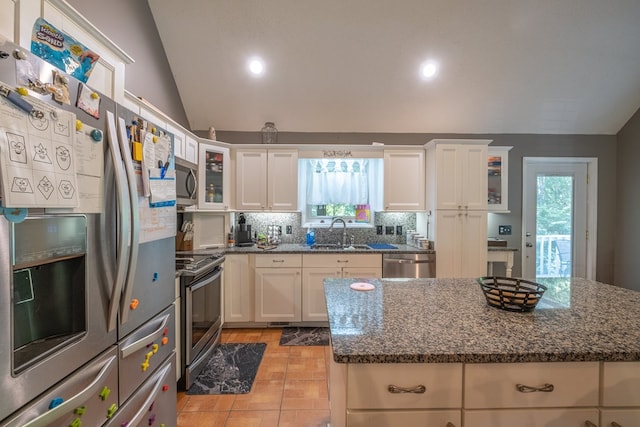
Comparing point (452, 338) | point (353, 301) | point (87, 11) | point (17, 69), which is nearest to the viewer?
point (17, 69)

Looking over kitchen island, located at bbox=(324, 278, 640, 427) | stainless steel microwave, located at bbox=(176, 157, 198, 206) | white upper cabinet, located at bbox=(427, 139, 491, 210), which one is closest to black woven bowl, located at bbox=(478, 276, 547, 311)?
kitchen island, located at bbox=(324, 278, 640, 427)

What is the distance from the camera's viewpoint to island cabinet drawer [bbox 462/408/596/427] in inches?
35.5

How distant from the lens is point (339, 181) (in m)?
3.78

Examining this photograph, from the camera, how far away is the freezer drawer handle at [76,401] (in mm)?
743

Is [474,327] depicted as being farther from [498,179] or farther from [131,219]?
[498,179]

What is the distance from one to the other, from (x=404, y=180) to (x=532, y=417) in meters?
2.76

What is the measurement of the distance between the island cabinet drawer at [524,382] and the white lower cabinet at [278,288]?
235 centimetres

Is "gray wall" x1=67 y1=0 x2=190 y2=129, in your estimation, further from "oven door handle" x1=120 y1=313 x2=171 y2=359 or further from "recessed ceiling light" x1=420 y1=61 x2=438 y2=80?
"recessed ceiling light" x1=420 y1=61 x2=438 y2=80

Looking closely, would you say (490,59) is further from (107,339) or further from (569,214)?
(107,339)

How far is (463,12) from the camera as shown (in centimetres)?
261

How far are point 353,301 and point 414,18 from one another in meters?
2.77

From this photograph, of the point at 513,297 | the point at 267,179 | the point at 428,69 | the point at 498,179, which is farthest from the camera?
the point at 498,179

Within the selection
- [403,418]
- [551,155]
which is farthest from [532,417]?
[551,155]

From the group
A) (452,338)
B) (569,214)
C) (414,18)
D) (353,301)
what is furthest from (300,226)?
(569,214)
